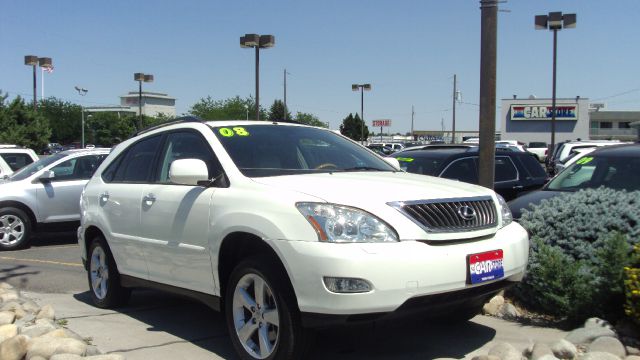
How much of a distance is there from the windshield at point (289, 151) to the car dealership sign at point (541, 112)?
201 ft

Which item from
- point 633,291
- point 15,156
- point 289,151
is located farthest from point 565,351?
point 15,156

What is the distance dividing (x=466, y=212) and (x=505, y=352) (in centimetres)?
100

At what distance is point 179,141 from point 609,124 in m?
101

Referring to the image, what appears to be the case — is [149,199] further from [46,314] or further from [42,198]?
[42,198]

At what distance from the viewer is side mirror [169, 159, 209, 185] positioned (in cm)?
462

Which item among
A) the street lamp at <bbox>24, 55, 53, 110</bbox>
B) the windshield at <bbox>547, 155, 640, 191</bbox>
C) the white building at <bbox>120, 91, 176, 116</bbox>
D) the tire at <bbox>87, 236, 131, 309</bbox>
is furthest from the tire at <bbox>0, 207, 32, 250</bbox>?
the white building at <bbox>120, 91, 176, 116</bbox>

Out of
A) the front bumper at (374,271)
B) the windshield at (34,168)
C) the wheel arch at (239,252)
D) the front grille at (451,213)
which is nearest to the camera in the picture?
the front bumper at (374,271)

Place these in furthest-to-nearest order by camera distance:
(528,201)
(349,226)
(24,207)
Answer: (24,207) → (528,201) → (349,226)

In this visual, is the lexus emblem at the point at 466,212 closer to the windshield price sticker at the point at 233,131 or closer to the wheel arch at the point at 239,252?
the wheel arch at the point at 239,252

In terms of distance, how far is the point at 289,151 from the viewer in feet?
17.3

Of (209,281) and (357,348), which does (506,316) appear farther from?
(209,281)

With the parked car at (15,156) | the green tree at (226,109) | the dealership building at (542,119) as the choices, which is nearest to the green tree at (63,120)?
the green tree at (226,109)

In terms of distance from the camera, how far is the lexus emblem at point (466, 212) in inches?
164

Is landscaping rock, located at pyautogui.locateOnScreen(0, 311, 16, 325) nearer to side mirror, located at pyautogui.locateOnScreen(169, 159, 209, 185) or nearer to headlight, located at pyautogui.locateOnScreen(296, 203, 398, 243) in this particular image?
side mirror, located at pyautogui.locateOnScreen(169, 159, 209, 185)
